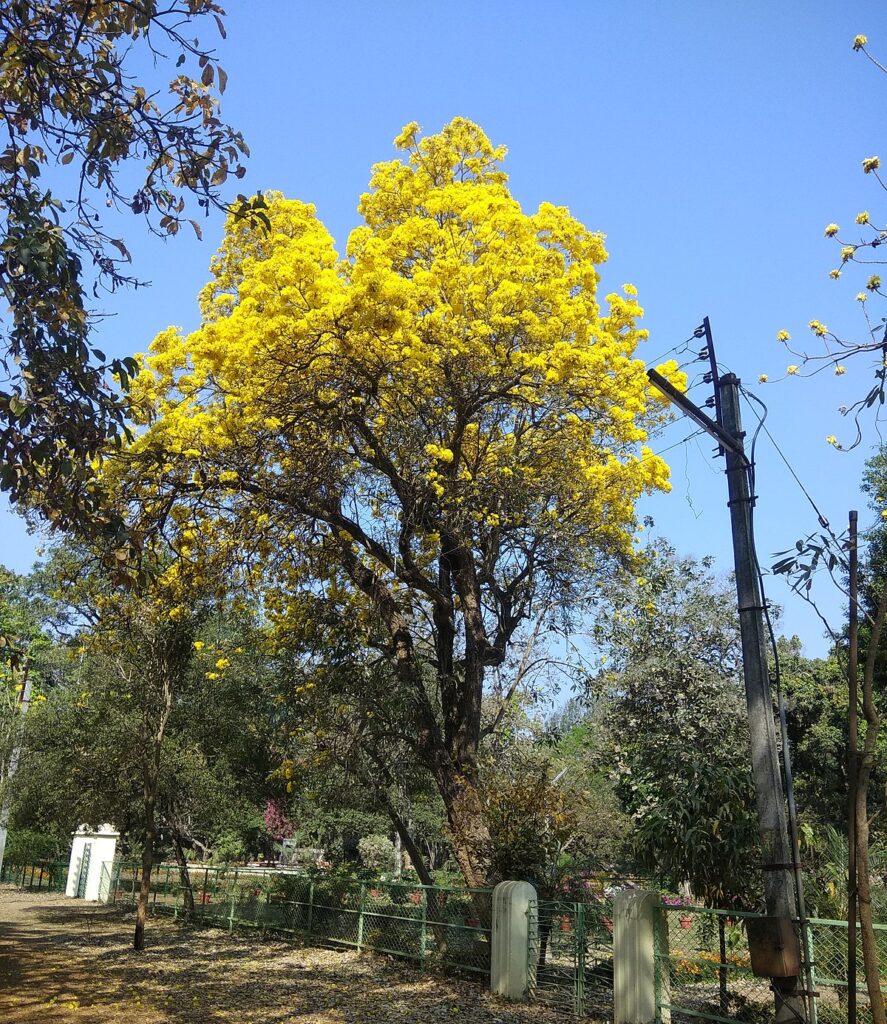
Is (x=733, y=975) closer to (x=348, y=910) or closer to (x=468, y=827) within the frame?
(x=468, y=827)

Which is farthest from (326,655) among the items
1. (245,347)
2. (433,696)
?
(245,347)

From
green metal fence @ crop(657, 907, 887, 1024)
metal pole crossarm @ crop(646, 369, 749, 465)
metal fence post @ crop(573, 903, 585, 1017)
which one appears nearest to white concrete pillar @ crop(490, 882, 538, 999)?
metal fence post @ crop(573, 903, 585, 1017)

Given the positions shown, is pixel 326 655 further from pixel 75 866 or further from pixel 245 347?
pixel 75 866

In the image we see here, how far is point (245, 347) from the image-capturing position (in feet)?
34.3

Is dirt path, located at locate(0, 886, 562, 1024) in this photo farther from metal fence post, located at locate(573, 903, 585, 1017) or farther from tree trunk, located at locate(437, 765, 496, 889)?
tree trunk, located at locate(437, 765, 496, 889)

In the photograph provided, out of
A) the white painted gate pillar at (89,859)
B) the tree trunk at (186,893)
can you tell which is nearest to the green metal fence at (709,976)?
the tree trunk at (186,893)

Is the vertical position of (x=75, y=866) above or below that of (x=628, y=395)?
below

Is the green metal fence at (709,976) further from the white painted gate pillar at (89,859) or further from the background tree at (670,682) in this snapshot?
the white painted gate pillar at (89,859)

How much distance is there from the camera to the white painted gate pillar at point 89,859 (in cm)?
2400

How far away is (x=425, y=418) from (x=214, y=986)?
7.27 metres

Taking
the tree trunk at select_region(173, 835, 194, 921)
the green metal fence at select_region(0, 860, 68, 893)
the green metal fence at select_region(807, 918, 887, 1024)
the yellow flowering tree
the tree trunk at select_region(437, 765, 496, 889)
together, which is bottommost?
the green metal fence at select_region(0, 860, 68, 893)

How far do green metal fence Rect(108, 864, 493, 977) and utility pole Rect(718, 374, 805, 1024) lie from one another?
220 inches

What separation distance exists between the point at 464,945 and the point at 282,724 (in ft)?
17.8

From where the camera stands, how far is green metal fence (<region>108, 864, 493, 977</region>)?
11578mm
